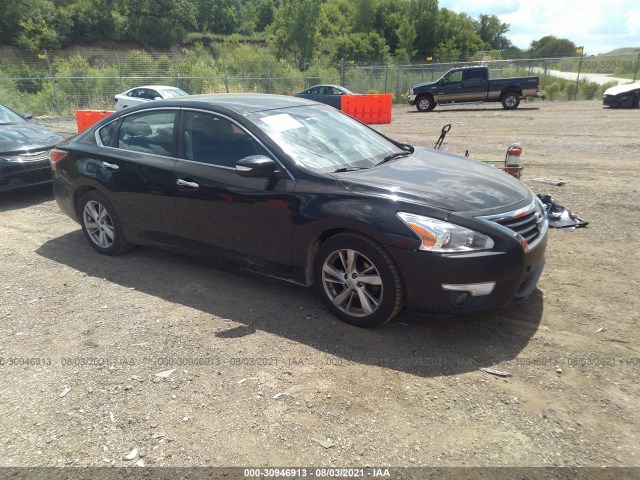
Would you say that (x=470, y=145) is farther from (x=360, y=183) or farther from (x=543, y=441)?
(x=543, y=441)

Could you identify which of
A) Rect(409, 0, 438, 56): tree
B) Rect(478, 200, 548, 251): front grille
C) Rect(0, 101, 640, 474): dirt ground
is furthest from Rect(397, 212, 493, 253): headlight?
Rect(409, 0, 438, 56): tree

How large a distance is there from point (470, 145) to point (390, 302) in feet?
31.3

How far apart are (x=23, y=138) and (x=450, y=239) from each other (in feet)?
23.8

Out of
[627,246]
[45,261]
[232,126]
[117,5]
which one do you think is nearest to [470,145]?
[627,246]

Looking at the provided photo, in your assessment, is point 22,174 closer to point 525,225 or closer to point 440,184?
point 440,184

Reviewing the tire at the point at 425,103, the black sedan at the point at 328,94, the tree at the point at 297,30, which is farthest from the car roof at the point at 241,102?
the tree at the point at 297,30

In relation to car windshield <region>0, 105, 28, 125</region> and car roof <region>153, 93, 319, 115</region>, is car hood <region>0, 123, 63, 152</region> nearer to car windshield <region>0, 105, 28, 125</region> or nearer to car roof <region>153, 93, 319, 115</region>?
car windshield <region>0, 105, 28, 125</region>

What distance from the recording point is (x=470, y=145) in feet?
38.9

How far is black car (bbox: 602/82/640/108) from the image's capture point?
19.9 meters

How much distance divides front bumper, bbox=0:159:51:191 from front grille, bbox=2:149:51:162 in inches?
2.0

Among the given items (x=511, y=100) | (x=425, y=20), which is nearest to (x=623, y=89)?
(x=511, y=100)

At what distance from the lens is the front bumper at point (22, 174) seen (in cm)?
694

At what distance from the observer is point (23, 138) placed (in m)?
7.52

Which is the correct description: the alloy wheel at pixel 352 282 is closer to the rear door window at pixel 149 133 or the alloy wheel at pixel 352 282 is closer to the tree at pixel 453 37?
the rear door window at pixel 149 133
